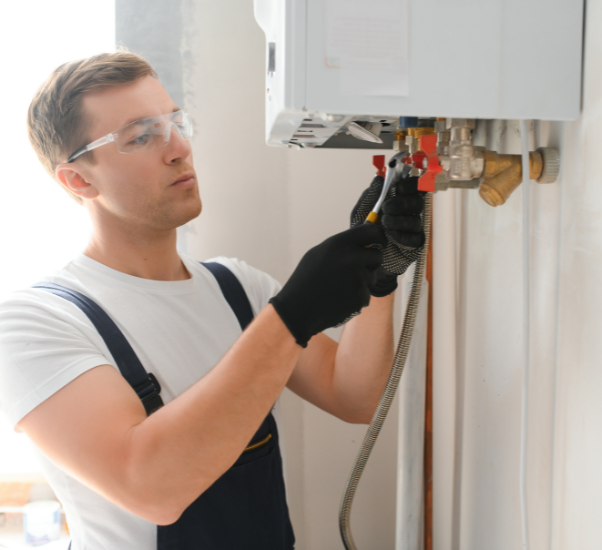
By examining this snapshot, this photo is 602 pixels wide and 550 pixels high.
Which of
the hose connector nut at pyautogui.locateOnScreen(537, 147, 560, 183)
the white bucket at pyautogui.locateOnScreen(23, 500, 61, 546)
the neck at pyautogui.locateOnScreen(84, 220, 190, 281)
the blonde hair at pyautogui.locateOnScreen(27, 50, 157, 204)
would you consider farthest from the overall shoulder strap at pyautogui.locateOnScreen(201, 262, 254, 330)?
the white bucket at pyautogui.locateOnScreen(23, 500, 61, 546)

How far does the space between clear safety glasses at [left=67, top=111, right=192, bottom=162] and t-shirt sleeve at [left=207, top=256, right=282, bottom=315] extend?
0.34 metres

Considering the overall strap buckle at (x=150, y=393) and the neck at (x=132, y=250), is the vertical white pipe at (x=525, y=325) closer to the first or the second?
the overall strap buckle at (x=150, y=393)

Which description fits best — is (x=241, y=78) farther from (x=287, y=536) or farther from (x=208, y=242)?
(x=287, y=536)

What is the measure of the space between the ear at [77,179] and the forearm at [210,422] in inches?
21.6

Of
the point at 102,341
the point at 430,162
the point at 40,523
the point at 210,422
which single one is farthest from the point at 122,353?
the point at 40,523

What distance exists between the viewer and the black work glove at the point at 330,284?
0.65 metres

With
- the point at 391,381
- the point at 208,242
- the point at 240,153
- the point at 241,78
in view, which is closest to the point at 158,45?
the point at 241,78

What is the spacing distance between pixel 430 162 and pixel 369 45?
0.58ft

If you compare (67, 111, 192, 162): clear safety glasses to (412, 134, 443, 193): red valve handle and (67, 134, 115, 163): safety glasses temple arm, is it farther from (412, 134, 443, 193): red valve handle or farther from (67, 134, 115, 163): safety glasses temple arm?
(412, 134, 443, 193): red valve handle

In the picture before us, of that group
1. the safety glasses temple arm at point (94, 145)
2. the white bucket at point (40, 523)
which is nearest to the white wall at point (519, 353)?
the safety glasses temple arm at point (94, 145)

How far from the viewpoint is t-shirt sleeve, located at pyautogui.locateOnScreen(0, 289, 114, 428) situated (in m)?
0.68

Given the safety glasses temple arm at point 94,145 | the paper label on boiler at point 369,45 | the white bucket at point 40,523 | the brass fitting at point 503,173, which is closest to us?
the paper label on boiler at point 369,45

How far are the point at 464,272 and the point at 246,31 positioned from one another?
861mm

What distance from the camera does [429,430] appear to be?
1041 mm
